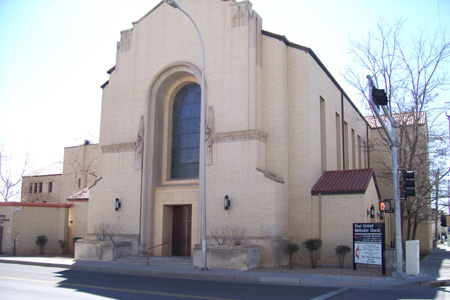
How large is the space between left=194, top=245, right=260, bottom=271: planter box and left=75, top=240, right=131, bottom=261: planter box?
5.58m

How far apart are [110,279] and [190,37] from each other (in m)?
14.5

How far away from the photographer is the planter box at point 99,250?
23.0 meters

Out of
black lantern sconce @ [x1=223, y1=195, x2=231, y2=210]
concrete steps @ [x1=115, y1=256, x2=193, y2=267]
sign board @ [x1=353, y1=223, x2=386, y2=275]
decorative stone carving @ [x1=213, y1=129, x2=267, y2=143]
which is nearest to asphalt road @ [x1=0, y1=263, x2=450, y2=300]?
sign board @ [x1=353, y1=223, x2=386, y2=275]

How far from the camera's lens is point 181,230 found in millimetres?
24953

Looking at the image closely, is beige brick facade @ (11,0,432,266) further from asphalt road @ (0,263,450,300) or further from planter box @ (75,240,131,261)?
asphalt road @ (0,263,450,300)

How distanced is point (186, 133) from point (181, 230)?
5657mm

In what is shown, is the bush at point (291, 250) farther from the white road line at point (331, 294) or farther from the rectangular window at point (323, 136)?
the rectangular window at point (323, 136)

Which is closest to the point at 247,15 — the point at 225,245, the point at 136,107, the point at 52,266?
the point at 136,107

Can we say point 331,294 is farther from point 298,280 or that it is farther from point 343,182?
point 343,182

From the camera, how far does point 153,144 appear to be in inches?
1002

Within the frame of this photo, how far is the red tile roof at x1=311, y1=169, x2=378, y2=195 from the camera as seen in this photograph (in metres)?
21.6

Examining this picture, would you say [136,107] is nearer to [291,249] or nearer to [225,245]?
[225,245]

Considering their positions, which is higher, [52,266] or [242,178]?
[242,178]

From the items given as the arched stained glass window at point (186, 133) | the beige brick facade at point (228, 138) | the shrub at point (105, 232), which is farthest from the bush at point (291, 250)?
the shrub at point (105, 232)
